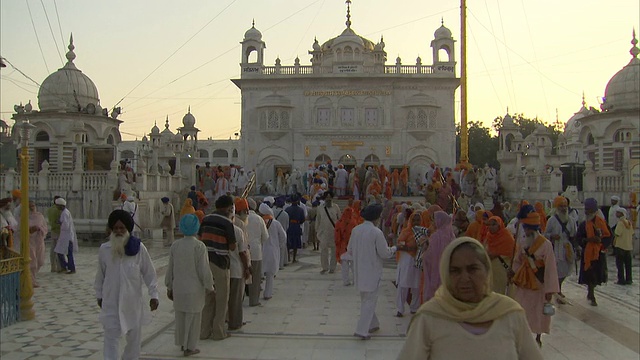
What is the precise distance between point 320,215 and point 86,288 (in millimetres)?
5158

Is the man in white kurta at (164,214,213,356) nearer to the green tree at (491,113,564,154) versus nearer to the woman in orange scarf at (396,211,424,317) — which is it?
the woman in orange scarf at (396,211,424,317)

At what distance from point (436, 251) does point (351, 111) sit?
2896 centimetres

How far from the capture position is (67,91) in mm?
39688

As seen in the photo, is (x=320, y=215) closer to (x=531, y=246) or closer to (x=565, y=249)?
(x=565, y=249)

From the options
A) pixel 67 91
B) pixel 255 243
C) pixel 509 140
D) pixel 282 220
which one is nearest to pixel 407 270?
pixel 255 243

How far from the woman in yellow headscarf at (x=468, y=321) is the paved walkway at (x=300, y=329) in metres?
3.99

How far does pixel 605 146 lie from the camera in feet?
111

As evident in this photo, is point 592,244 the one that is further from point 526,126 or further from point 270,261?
point 526,126

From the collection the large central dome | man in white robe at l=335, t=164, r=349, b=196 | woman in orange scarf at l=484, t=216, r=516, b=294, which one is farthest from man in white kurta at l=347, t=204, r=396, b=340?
the large central dome

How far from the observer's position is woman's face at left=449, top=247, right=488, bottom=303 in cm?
286

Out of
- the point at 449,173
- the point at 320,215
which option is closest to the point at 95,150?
the point at 449,173

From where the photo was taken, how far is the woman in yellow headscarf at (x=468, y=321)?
107 inches

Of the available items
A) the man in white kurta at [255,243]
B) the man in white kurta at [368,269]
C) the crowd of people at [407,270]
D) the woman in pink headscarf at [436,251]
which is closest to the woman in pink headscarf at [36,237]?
the crowd of people at [407,270]

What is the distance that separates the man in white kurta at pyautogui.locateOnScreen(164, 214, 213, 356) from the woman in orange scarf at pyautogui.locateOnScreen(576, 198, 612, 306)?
257 inches
